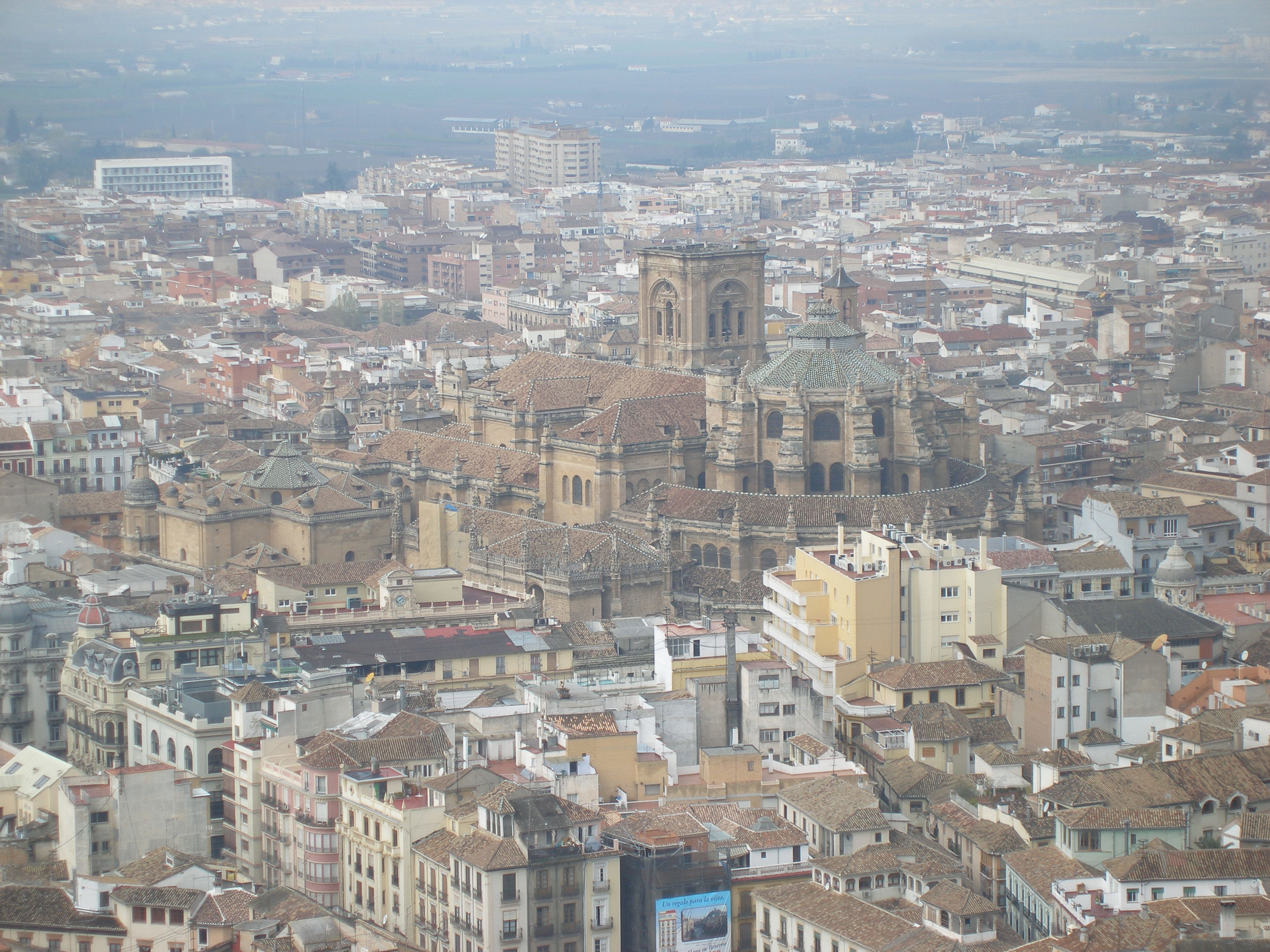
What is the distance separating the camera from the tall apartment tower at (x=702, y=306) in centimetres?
12988

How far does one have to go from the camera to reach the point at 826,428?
11775 centimetres

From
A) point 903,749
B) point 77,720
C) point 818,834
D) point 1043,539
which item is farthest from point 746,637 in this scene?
point 1043,539

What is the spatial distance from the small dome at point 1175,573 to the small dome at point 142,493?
44155 mm

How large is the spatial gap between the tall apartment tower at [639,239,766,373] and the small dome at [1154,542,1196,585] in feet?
100

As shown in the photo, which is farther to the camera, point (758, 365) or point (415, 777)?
point (758, 365)

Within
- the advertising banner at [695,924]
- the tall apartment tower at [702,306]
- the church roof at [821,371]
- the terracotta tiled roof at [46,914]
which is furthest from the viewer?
the tall apartment tower at [702,306]

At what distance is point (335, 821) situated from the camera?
79.3m

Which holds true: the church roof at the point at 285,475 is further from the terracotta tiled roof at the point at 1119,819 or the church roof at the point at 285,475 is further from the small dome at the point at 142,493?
the terracotta tiled roof at the point at 1119,819

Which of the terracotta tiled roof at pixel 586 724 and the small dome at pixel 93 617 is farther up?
the small dome at pixel 93 617

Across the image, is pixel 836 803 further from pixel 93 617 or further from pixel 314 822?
pixel 93 617

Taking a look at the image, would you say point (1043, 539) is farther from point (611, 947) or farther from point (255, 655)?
point (611, 947)

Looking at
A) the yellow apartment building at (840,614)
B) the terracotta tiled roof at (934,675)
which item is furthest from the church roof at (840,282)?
the terracotta tiled roof at (934,675)

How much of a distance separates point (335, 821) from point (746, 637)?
19795 mm

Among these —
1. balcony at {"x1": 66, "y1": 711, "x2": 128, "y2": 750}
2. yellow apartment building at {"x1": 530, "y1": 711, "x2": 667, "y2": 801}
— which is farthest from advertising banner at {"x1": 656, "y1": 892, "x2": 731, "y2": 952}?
balcony at {"x1": 66, "y1": 711, "x2": 128, "y2": 750}
